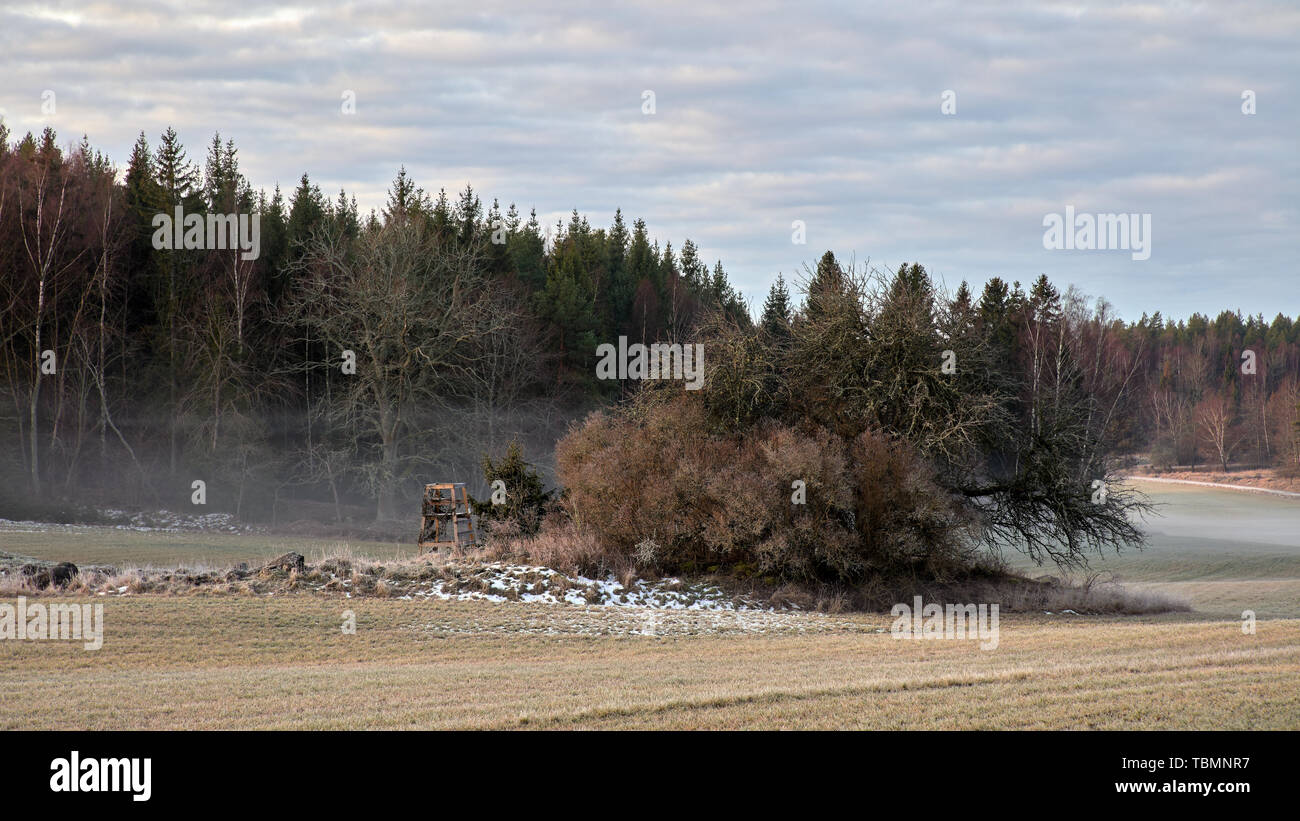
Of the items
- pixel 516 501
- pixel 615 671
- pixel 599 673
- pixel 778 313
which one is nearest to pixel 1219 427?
pixel 778 313

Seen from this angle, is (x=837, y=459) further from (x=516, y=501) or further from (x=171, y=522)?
(x=171, y=522)

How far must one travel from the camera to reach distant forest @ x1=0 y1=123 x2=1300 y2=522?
1922 inches

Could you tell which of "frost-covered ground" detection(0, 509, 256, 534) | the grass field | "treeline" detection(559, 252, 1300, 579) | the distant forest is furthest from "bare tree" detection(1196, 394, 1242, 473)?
"frost-covered ground" detection(0, 509, 256, 534)

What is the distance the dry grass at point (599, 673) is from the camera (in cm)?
981

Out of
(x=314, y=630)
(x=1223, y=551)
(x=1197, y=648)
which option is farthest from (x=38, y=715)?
(x=1223, y=551)

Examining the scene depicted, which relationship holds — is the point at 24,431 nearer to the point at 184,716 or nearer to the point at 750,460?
the point at 750,460

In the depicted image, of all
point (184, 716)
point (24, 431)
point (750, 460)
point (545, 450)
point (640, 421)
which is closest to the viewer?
point (184, 716)

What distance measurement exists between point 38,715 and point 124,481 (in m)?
47.2

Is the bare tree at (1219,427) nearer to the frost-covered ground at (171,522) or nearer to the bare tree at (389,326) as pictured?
the bare tree at (389,326)

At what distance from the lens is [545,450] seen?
63.0 metres

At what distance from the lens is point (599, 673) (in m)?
Answer: 14.1

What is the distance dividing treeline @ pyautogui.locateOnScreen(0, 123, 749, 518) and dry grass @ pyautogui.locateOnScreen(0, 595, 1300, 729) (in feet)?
91.5

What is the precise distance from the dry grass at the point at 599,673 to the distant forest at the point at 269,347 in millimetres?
25323

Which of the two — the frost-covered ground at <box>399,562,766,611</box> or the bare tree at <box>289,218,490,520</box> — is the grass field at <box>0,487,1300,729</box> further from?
the bare tree at <box>289,218,490,520</box>
